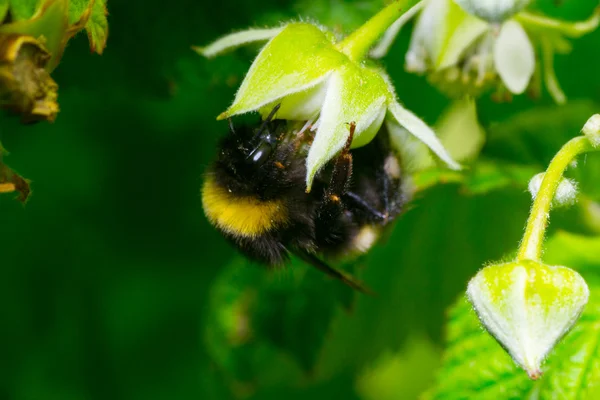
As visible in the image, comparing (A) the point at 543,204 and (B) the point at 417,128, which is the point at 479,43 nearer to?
(B) the point at 417,128

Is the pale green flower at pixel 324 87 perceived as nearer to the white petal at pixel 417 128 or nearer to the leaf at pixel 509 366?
the white petal at pixel 417 128

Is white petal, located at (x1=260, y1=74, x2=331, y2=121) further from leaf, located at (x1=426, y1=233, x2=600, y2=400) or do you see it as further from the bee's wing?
leaf, located at (x1=426, y1=233, x2=600, y2=400)

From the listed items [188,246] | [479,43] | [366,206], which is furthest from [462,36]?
[188,246]

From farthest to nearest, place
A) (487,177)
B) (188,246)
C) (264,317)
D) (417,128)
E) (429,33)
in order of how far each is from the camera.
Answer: (188,246), (264,317), (487,177), (429,33), (417,128)

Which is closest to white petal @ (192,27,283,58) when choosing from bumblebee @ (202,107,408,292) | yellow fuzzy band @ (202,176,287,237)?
bumblebee @ (202,107,408,292)

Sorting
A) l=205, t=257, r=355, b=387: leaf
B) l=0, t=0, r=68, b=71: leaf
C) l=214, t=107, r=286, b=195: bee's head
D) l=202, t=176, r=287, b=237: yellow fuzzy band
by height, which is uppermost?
l=0, t=0, r=68, b=71: leaf
